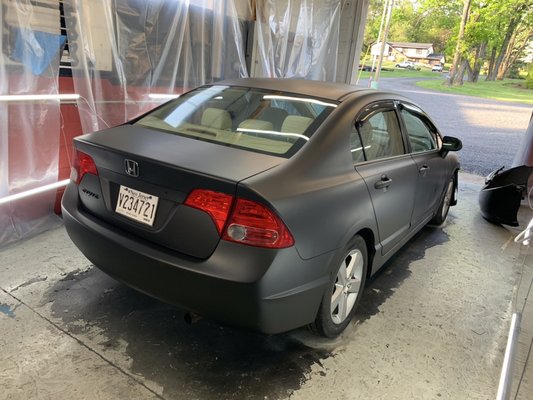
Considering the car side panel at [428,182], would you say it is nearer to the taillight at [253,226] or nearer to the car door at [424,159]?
the car door at [424,159]

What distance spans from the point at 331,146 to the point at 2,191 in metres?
2.51

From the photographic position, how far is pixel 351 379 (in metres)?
2.12

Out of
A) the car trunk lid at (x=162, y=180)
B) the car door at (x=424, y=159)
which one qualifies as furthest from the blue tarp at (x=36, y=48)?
the car door at (x=424, y=159)

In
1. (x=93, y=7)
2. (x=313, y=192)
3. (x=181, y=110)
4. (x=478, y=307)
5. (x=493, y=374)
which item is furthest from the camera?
(x=93, y=7)

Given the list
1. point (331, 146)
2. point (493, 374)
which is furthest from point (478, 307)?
point (331, 146)

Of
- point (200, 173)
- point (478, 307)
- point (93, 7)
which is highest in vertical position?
point (93, 7)

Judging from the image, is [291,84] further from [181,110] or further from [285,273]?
[285,273]

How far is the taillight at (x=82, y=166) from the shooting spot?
2184mm

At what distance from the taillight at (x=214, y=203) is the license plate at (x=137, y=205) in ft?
0.75

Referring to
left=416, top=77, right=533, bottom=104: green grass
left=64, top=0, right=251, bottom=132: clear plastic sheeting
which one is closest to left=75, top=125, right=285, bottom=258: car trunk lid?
left=64, top=0, right=251, bottom=132: clear plastic sheeting

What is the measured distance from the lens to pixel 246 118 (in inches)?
96.9

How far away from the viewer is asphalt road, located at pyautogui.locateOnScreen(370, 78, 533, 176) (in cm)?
982

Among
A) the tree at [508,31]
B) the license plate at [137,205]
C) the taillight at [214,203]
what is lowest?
the license plate at [137,205]

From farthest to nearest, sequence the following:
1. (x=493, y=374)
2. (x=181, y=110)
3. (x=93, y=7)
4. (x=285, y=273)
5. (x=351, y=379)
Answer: (x=93, y=7), (x=181, y=110), (x=493, y=374), (x=351, y=379), (x=285, y=273)
